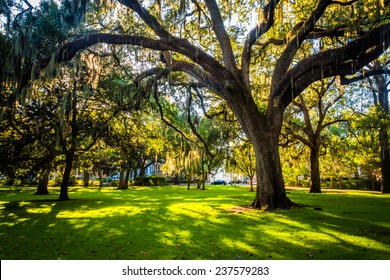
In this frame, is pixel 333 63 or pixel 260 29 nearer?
pixel 333 63

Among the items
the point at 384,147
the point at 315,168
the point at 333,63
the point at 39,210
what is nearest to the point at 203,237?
the point at 333,63

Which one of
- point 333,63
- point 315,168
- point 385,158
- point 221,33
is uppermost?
point 221,33

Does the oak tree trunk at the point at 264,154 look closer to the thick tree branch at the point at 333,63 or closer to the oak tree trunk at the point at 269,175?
the oak tree trunk at the point at 269,175

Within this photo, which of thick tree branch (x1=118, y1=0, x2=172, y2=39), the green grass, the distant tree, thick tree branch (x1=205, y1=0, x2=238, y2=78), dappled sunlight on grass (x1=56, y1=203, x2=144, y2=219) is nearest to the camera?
the green grass

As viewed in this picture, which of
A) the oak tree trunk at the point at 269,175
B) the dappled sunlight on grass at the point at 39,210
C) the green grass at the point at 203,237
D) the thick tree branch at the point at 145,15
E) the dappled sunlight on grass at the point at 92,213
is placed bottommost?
the dappled sunlight on grass at the point at 39,210

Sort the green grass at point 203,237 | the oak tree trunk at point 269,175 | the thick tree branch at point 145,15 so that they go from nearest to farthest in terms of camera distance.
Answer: the green grass at point 203,237 < the thick tree branch at point 145,15 < the oak tree trunk at point 269,175

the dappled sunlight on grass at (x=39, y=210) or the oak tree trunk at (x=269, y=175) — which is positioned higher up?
the oak tree trunk at (x=269, y=175)

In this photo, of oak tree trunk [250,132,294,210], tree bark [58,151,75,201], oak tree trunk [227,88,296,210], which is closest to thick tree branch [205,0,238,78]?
oak tree trunk [227,88,296,210]

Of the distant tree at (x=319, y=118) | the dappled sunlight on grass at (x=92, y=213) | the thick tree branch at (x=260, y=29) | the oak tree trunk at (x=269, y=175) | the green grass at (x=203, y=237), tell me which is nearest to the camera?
the green grass at (x=203, y=237)

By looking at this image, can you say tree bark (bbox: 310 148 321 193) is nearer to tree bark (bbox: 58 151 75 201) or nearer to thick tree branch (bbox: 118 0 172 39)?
thick tree branch (bbox: 118 0 172 39)

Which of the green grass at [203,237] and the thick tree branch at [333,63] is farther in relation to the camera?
the thick tree branch at [333,63]

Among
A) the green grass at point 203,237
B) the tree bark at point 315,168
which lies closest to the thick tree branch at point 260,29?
the green grass at point 203,237

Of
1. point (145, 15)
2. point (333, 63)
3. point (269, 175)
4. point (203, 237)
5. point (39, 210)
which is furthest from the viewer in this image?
point (39, 210)

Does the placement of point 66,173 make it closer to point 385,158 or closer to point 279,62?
point 279,62
